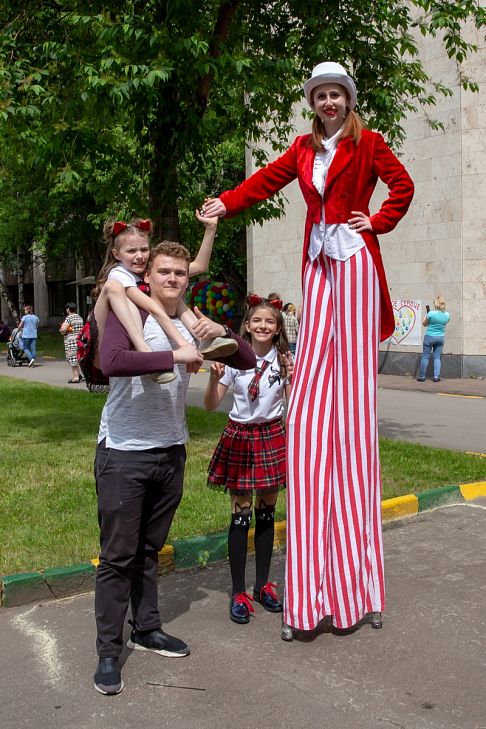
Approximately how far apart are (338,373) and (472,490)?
3.41m

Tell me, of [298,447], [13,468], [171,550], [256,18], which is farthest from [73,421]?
[298,447]

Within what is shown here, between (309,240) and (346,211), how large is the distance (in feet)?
0.92

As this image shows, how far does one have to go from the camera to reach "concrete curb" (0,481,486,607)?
4.54 meters

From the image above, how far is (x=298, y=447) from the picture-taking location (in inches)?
157

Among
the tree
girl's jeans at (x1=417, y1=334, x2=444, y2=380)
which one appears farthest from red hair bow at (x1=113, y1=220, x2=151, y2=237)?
girl's jeans at (x1=417, y1=334, x2=444, y2=380)

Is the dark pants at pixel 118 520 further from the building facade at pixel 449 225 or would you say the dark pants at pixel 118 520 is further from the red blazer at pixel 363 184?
the building facade at pixel 449 225

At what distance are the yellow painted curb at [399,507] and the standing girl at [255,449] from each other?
6.26 feet

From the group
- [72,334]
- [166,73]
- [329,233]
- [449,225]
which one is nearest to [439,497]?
[329,233]

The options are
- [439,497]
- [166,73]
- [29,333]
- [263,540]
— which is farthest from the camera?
[29,333]

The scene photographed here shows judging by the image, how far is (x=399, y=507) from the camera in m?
6.22

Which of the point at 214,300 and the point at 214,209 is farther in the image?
the point at 214,300

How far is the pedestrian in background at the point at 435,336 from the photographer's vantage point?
54.7 ft

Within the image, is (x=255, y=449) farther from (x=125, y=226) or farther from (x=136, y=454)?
(x=125, y=226)

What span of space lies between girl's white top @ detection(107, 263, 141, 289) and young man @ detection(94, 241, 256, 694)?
8 cm
